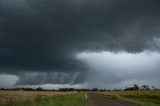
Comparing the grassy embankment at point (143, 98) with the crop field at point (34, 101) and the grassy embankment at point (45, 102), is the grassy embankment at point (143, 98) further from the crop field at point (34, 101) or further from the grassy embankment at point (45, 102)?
the crop field at point (34, 101)

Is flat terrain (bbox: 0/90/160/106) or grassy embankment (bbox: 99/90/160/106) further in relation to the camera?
grassy embankment (bbox: 99/90/160/106)

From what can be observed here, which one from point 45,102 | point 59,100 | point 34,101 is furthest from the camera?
point 59,100

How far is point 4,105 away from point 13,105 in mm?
1026

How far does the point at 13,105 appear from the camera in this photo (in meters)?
25.5

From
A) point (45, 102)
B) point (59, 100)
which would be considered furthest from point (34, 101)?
point (59, 100)

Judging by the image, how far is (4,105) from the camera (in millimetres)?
24750

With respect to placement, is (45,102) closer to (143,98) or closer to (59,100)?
(59,100)

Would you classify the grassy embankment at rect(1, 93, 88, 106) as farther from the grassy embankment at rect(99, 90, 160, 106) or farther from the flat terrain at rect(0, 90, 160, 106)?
the grassy embankment at rect(99, 90, 160, 106)

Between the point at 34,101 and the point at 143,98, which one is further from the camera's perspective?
the point at 143,98

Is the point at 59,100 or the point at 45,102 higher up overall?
the point at 59,100

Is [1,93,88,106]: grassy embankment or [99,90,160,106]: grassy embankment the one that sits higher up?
[99,90,160,106]: grassy embankment

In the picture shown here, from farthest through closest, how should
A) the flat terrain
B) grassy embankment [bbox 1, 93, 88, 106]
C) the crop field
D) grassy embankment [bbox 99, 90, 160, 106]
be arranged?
grassy embankment [bbox 99, 90, 160, 106] < the flat terrain < the crop field < grassy embankment [bbox 1, 93, 88, 106]

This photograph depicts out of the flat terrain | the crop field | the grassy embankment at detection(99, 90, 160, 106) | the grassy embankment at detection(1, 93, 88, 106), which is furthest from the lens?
the grassy embankment at detection(99, 90, 160, 106)

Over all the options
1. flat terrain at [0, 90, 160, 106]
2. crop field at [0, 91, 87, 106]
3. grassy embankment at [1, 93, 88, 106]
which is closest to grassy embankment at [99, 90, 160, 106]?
flat terrain at [0, 90, 160, 106]
